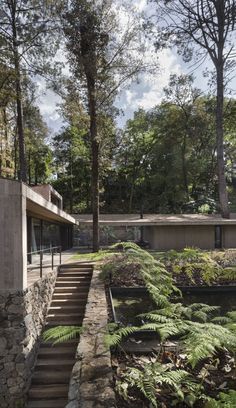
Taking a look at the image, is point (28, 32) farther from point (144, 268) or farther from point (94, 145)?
point (144, 268)

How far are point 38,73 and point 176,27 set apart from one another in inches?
381

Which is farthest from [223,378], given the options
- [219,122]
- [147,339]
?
[219,122]

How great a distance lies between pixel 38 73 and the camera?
16.3m

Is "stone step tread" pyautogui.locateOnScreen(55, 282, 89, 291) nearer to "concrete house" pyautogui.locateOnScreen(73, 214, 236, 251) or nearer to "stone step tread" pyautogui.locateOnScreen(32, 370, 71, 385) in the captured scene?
"stone step tread" pyautogui.locateOnScreen(32, 370, 71, 385)

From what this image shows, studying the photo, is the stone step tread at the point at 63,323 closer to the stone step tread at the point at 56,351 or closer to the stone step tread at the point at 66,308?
the stone step tread at the point at 66,308

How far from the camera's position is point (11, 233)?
6812 millimetres

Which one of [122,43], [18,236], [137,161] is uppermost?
[122,43]

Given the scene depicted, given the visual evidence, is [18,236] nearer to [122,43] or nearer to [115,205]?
[122,43]

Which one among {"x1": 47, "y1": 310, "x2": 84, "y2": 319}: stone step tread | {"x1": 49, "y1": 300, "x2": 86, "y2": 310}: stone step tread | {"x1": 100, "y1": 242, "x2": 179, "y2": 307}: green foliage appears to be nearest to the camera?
{"x1": 100, "y1": 242, "x2": 179, "y2": 307}: green foliage

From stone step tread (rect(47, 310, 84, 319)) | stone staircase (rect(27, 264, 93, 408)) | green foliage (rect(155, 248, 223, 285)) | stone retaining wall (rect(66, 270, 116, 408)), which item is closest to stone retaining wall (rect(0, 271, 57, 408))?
stone staircase (rect(27, 264, 93, 408))

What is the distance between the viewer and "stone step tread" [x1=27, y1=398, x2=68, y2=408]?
699cm

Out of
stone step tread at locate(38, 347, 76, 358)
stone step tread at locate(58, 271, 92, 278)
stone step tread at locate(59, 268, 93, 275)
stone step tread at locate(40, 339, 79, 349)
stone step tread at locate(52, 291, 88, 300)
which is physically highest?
stone step tread at locate(59, 268, 93, 275)

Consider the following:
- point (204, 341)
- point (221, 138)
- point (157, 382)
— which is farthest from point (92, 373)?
point (221, 138)

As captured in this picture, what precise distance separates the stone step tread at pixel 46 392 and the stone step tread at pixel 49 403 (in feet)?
0.31
